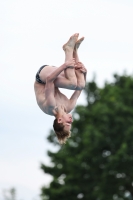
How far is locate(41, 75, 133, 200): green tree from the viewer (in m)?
77.5

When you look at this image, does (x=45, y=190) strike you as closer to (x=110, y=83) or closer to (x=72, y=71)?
(x=110, y=83)

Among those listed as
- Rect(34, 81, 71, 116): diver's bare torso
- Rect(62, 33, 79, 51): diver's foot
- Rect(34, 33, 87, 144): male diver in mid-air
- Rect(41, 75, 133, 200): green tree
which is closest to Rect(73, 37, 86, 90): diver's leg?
Rect(34, 33, 87, 144): male diver in mid-air

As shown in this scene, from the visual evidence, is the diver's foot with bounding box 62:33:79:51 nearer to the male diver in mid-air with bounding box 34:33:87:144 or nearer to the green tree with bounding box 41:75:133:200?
the male diver in mid-air with bounding box 34:33:87:144

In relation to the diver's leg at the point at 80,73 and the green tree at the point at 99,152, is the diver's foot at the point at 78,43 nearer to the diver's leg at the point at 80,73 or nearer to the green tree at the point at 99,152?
the diver's leg at the point at 80,73

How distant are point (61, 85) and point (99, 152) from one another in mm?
53677

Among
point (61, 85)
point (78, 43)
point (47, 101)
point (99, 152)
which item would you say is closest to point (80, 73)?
point (61, 85)

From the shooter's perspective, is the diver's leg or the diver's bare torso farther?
the diver's leg

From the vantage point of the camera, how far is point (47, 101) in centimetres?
2548

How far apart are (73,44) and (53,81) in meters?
1.17

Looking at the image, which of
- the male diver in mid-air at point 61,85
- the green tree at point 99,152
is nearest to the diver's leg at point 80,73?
the male diver in mid-air at point 61,85

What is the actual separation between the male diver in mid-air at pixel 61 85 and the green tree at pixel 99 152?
49.6m

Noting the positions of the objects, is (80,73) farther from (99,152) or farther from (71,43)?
(99,152)

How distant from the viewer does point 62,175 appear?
3248 inches

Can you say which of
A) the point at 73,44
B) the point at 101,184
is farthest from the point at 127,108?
the point at 73,44
